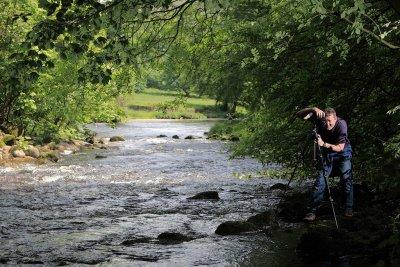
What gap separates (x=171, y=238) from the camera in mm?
11094

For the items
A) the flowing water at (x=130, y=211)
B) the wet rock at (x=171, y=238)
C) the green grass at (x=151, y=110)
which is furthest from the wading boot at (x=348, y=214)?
the green grass at (x=151, y=110)

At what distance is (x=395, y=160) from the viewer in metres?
6.45

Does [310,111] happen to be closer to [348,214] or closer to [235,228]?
[348,214]

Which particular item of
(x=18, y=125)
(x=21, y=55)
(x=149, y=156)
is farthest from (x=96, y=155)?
(x=21, y=55)

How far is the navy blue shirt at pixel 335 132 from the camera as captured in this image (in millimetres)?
10008

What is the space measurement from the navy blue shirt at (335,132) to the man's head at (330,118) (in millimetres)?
88

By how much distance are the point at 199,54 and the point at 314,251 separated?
5751 millimetres

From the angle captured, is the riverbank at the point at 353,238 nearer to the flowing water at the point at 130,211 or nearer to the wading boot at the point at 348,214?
the wading boot at the point at 348,214

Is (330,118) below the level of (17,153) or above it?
above

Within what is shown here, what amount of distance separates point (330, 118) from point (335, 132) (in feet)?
1.12

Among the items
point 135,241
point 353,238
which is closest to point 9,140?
point 135,241

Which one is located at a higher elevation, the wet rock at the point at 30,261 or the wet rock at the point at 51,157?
the wet rock at the point at 30,261

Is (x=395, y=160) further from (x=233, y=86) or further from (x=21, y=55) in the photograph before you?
(x=233, y=86)

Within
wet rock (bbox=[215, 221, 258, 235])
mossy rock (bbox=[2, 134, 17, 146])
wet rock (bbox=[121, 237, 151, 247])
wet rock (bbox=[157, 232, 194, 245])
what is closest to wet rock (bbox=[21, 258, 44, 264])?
wet rock (bbox=[121, 237, 151, 247])
